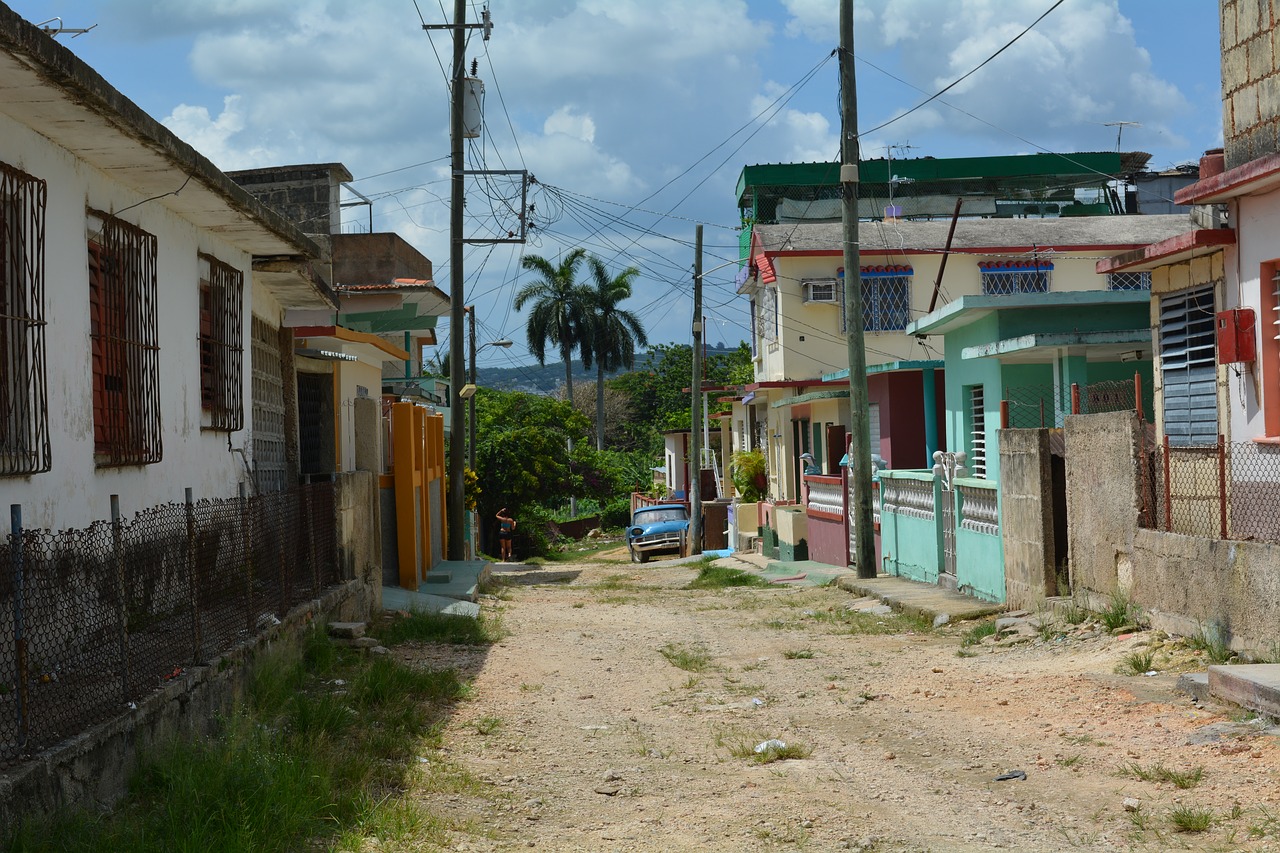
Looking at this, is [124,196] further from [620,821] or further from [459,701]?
[620,821]

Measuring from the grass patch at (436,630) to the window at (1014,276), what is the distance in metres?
19.6

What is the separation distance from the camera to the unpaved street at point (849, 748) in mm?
6246

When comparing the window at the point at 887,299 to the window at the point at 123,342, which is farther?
the window at the point at 887,299

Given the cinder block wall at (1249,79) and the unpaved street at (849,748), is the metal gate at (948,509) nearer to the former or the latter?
the unpaved street at (849,748)

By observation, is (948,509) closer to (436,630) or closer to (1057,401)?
(1057,401)

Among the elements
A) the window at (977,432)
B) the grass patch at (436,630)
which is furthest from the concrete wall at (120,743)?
the window at (977,432)

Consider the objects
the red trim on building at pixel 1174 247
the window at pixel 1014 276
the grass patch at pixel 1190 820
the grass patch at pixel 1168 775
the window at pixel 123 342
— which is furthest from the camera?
the window at pixel 1014 276

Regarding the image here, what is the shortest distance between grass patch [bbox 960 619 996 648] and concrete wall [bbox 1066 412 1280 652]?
36.9 inches

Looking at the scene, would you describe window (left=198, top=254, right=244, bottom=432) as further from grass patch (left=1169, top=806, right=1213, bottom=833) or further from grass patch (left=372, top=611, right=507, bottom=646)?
grass patch (left=1169, top=806, right=1213, bottom=833)

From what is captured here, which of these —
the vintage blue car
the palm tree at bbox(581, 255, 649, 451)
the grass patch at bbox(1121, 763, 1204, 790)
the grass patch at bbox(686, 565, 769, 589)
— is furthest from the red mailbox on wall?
the palm tree at bbox(581, 255, 649, 451)

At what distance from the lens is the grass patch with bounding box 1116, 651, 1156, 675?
9961 millimetres

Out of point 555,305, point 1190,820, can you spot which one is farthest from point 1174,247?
point 555,305

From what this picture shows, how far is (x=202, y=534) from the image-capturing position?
8.28 metres

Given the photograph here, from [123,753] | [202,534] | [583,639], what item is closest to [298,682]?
[202,534]
